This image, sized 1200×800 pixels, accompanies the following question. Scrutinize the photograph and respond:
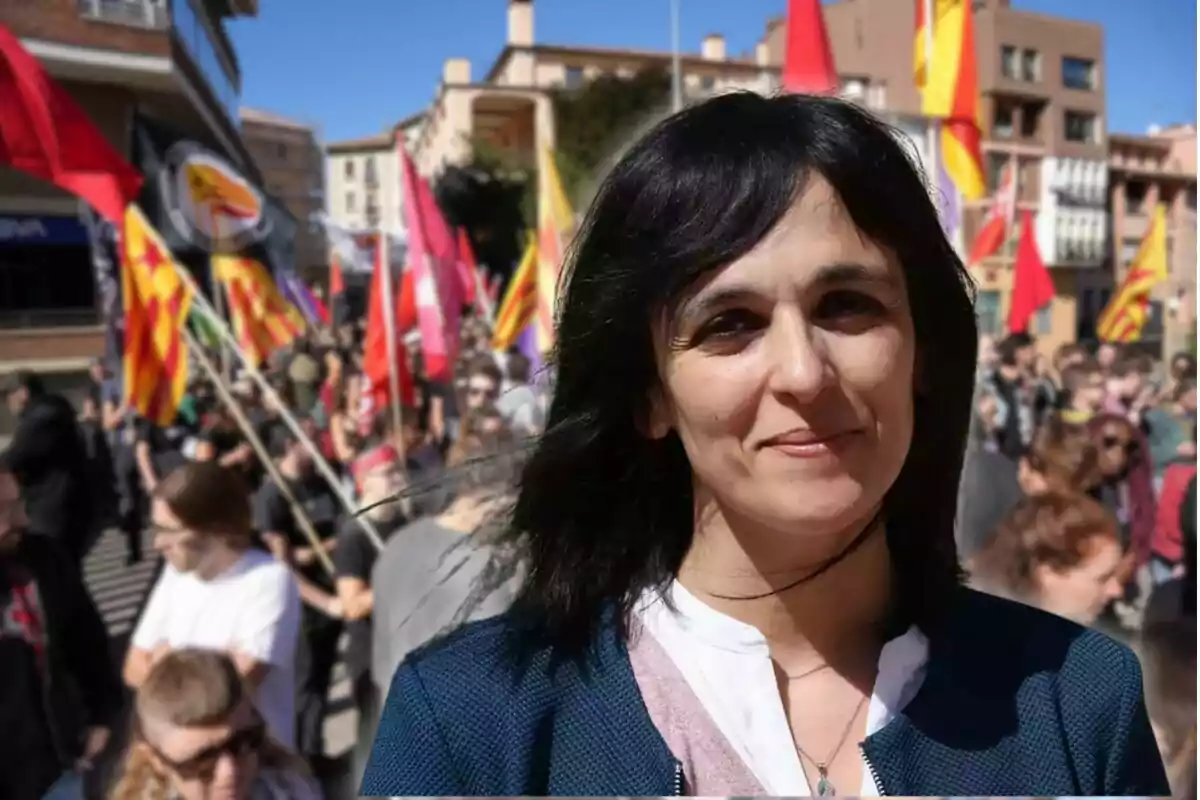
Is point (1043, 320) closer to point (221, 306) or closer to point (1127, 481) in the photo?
point (1127, 481)

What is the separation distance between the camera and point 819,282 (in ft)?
2.48

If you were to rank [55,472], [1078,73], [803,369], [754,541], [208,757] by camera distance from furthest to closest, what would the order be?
[55,472]
[1078,73]
[208,757]
[754,541]
[803,369]

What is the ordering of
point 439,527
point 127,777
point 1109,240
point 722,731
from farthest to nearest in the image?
point 1109,240
point 439,527
point 127,777
point 722,731

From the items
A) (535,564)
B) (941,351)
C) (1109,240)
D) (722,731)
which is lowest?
(722,731)

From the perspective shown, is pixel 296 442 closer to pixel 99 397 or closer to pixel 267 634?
pixel 99 397

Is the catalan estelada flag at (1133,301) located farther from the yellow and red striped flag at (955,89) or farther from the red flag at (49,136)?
the red flag at (49,136)

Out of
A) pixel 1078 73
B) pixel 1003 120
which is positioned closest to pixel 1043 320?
pixel 1003 120

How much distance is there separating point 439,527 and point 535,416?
23 cm

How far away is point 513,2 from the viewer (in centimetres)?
139

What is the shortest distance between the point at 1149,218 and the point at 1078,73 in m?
1.65

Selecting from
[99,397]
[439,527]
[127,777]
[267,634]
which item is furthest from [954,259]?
[99,397]

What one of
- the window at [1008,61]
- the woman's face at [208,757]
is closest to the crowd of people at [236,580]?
the woman's face at [208,757]

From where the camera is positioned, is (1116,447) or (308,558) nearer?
(308,558)

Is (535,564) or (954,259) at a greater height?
(954,259)
